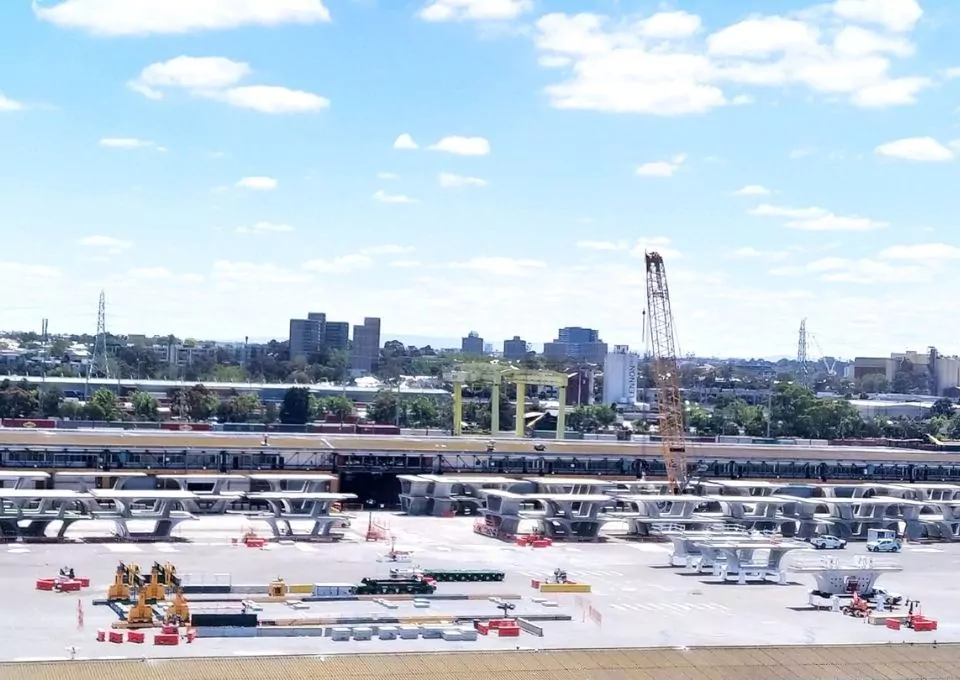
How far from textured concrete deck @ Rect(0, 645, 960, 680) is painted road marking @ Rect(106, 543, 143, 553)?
25665mm

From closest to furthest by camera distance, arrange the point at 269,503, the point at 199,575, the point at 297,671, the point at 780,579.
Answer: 1. the point at 297,671
2. the point at 199,575
3. the point at 780,579
4. the point at 269,503

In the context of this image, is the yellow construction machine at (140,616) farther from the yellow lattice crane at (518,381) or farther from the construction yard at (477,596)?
the yellow lattice crane at (518,381)

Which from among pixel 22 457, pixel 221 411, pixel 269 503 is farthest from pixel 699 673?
pixel 221 411

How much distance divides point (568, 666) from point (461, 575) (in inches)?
691

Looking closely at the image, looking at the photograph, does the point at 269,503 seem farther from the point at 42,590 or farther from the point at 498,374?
the point at 498,374

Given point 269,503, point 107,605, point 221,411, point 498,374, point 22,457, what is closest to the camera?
point 107,605

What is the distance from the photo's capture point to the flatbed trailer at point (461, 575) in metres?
59.3

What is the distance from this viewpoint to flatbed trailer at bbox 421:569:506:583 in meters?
59.3

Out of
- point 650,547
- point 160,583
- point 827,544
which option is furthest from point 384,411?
point 160,583

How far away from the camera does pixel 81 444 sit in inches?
3398

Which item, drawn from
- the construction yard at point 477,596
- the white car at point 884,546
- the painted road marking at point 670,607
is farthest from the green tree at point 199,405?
the painted road marking at point 670,607

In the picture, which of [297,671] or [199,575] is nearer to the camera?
[297,671]

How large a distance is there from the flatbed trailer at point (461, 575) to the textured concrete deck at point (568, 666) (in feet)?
50.8

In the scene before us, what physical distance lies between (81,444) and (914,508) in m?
46.7
